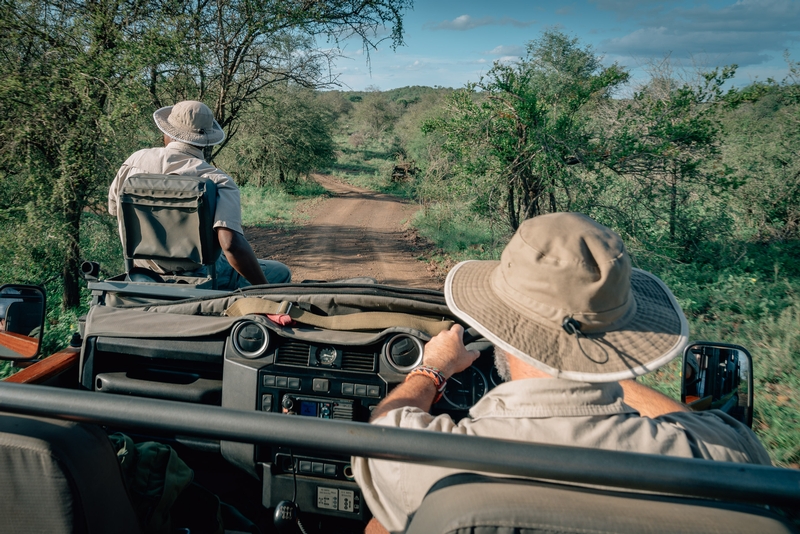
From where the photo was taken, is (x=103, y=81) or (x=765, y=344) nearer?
(x=765, y=344)

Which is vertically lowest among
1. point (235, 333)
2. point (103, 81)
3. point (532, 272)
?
point (235, 333)

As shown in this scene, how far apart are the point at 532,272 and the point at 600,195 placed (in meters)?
6.85

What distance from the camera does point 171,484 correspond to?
5.64 ft

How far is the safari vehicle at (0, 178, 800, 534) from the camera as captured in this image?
0.96 m

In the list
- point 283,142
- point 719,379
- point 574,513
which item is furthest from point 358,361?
point 283,142

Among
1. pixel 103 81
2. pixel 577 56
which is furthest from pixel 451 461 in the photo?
pixel 577 56

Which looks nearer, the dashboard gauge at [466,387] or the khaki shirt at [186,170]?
the dashboard gauge at [466,387]

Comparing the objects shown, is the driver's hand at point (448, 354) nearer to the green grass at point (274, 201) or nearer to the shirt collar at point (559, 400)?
the shirt collar at point (559, 400)

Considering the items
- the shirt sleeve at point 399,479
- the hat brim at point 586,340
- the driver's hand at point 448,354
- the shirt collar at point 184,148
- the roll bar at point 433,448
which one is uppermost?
the shirt collar at point 184,148

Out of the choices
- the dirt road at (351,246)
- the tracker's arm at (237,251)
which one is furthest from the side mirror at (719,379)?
the dirt road at (351,246)

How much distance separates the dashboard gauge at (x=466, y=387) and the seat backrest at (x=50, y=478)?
1.11 m

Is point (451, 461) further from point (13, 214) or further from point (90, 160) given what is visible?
point (13, 214)

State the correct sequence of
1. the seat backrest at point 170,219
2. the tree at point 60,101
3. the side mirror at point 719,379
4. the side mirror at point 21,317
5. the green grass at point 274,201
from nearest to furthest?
the side mirror at point 719,379 < the side mirror at point 21,317 < the seat backrest at point 170,219 < the tree at point 60,101 < the green grass at point 274,201

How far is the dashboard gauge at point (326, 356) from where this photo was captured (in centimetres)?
196
